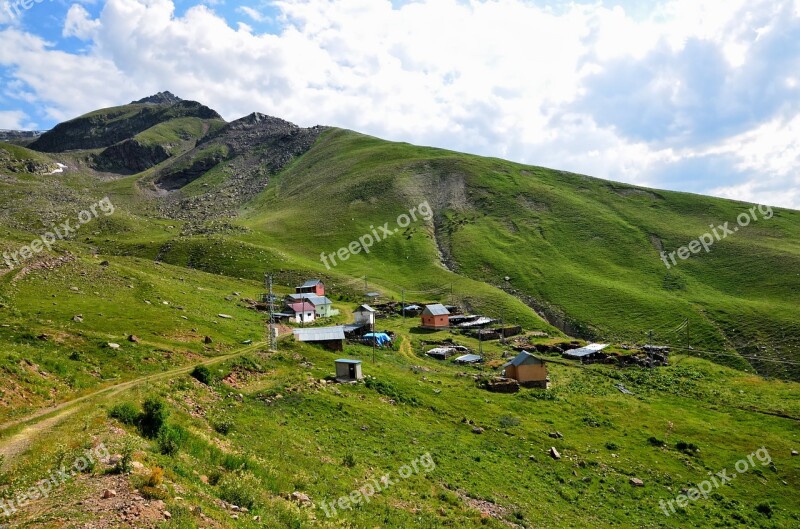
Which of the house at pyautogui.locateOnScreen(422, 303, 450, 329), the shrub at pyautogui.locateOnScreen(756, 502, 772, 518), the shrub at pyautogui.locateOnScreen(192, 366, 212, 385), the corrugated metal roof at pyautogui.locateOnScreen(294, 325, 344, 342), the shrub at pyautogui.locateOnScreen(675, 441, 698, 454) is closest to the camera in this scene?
the shrub at pyautogui.locateOnScreen(756, 502, 772, 518)

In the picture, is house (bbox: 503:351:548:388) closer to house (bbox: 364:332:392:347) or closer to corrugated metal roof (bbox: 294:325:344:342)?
house (bbox: 364:332:392:347)

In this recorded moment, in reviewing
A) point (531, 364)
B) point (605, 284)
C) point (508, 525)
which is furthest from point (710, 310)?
point (508, 525)

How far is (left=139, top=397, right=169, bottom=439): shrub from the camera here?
74.9 ft

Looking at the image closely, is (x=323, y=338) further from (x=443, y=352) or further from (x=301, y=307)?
(x=301, y=307)

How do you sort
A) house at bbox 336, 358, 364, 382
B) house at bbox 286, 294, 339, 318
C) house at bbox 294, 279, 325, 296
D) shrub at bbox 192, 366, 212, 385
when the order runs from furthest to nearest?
house at bbox 294, 279, 325, 296 → house at bbox 286, 294, 339, 318 → house at bbox 336, 358, 364, 382 → shrub at bbox 192, 366, 212, 385

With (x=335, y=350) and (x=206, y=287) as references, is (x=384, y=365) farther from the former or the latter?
(x=206, y=287)

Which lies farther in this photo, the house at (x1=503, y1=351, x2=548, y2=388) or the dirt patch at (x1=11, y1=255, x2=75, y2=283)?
the house at (x1=503, y1=351, x2=548, y2=388)

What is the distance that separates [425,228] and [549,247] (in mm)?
41626

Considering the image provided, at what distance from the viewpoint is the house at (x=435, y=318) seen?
93.9 metres

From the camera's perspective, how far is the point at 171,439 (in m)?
22.5

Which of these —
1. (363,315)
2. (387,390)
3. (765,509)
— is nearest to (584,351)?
(363,315)

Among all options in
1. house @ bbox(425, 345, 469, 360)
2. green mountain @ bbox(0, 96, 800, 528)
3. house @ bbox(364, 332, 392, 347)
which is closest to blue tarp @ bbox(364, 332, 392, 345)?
house @ bbox(364, 332, 392, 347)

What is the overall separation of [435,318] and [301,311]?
2618 centimetres

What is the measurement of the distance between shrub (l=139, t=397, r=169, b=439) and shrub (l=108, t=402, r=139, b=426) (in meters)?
0.34
